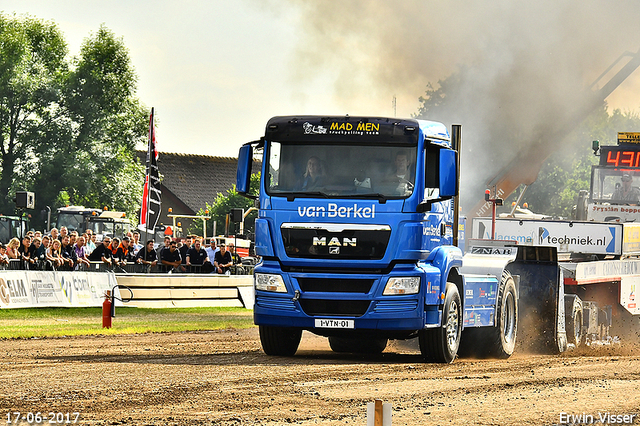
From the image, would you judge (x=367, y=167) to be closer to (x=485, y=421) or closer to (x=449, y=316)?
(x=449, y=316)

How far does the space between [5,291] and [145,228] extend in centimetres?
493

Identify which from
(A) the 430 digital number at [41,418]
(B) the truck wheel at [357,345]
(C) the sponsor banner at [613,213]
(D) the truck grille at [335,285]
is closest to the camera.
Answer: (A) the 430 digital number at [41,418]

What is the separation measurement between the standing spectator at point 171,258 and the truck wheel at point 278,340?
12.6 m

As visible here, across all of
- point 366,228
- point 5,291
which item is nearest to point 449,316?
point 366,228

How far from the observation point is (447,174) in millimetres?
12680

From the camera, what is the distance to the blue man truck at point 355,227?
1256 cm

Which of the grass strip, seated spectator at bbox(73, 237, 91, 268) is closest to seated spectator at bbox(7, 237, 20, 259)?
the grass strip

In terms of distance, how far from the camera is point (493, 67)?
24.4m

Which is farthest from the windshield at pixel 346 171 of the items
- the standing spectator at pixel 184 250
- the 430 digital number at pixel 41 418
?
the standing spectator at pixel 184 250

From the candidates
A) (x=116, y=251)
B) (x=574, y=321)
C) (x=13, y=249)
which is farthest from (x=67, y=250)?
(x=574, y=321)

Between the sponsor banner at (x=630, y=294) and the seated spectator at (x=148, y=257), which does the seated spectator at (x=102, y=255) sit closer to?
the seated spectator at (x=148, y=257)

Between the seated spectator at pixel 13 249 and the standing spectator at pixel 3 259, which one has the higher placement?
the seated spectator at pixel 13 249

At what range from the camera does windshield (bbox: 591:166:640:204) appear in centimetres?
2400

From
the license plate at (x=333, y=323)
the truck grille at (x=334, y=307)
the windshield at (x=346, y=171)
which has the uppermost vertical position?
the windshield at (x=346, y=171)
